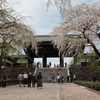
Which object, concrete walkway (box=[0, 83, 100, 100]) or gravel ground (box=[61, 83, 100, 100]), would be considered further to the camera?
gravel ground (box=[61, 83, 100, 100])

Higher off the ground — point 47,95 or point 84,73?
point 84,73

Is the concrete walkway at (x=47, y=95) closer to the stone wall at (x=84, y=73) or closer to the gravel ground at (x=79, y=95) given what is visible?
the gravel ground at (x=79, y=95)

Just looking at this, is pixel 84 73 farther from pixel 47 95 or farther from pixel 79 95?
pixel 47 95

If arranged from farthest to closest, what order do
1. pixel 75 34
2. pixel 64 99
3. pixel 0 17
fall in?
pixel 75 34, pixel 0 17, pixel 64 99

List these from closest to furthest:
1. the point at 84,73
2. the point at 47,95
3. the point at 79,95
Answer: the point at 47,95, the point at 79,95, the point at 84,73

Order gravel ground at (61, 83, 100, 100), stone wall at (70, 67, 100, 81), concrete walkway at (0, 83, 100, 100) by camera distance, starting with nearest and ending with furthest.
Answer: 1. concrete walkway at (0, 83, 100, 100)
2. gravel ground at (61, 83, 100, 100)
3. stone wall at (70, 67, 100, 81)

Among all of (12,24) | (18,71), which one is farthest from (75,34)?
(18,71)

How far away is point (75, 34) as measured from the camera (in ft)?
49.0

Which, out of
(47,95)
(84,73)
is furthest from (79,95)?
(84,73)

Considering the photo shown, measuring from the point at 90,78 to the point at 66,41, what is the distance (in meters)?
14.3

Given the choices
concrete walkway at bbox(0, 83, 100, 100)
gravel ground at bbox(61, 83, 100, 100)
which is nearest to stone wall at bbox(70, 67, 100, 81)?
gravel ground at bbox(61, 83, 100, 100)

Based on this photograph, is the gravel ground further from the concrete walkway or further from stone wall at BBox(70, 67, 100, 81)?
stone wall at BBox(70, 67, 100, 81)

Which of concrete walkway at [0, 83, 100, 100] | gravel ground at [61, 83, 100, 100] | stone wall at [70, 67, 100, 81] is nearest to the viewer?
concrete walkway at [0, 83, 100, 100]

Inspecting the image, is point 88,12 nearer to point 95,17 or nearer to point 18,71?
point 95,17
